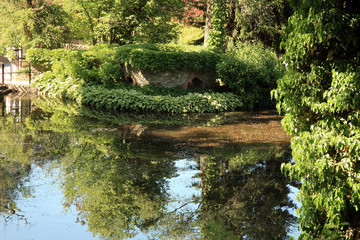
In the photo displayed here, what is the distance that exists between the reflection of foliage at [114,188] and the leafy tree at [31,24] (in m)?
14.8

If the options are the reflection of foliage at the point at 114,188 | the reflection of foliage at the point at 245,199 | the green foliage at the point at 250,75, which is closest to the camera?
the reflection of foliage at the point at 245,199

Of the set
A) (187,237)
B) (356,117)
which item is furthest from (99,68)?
(356,117)

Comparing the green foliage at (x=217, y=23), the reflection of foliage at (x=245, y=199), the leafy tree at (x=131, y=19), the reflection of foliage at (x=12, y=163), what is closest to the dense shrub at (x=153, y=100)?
the green foliage at (x=217, y=23)

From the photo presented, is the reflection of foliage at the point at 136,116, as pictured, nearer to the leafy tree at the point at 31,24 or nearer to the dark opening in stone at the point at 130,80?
the dark opening in stone at the point at 130,80

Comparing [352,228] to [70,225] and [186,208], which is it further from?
[70,225]

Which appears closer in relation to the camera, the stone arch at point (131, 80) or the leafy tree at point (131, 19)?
the stone arch at point (131, 80)

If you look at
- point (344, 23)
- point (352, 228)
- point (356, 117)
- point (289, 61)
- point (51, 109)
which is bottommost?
point (51, 109)

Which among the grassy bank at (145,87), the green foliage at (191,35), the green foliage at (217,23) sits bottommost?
the grassy bank at (145,87)

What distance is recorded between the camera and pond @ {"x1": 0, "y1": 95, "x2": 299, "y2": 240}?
599 cm

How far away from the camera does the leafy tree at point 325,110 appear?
4531mm

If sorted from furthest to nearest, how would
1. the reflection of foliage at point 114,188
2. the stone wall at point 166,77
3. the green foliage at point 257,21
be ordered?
the green foliage at point 257,21 < the stone wall at point 166,77 < the reflection of foliage at point 114,188

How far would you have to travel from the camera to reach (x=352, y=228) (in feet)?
15.7

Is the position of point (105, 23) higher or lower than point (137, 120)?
higher

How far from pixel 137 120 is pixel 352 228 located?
34.9ft
